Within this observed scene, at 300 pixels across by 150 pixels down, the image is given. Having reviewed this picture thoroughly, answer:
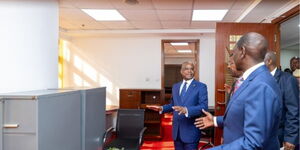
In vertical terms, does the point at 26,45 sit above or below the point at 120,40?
below

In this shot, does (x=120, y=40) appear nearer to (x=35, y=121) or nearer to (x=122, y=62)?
(x=122, y=62)

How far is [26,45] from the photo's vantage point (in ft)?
7.48

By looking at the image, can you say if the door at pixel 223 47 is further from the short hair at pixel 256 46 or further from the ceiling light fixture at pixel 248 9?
the short hair at pixel 256 46

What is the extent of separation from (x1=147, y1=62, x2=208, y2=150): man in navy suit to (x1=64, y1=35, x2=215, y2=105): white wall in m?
3.66

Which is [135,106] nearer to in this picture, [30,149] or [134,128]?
[134,128]

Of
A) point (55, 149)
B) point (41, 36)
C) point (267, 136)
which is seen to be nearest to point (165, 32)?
point (41, 36)

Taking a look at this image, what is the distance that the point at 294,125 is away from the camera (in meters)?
→ 2.27

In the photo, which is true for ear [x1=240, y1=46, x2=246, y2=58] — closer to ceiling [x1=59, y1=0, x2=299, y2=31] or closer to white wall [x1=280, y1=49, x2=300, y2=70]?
ceiling [x1=59, y1=0, x2=299, y2=31]

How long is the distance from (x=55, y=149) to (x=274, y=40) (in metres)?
3.26

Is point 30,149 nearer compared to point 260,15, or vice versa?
point 30,149

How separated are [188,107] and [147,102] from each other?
329 centimetres

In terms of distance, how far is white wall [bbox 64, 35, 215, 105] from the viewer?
6270 millimetres

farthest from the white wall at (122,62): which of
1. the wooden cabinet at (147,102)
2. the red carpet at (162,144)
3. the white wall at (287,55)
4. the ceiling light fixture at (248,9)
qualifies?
the white wall at (287,55)

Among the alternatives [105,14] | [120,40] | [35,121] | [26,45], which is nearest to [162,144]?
[105,14]
